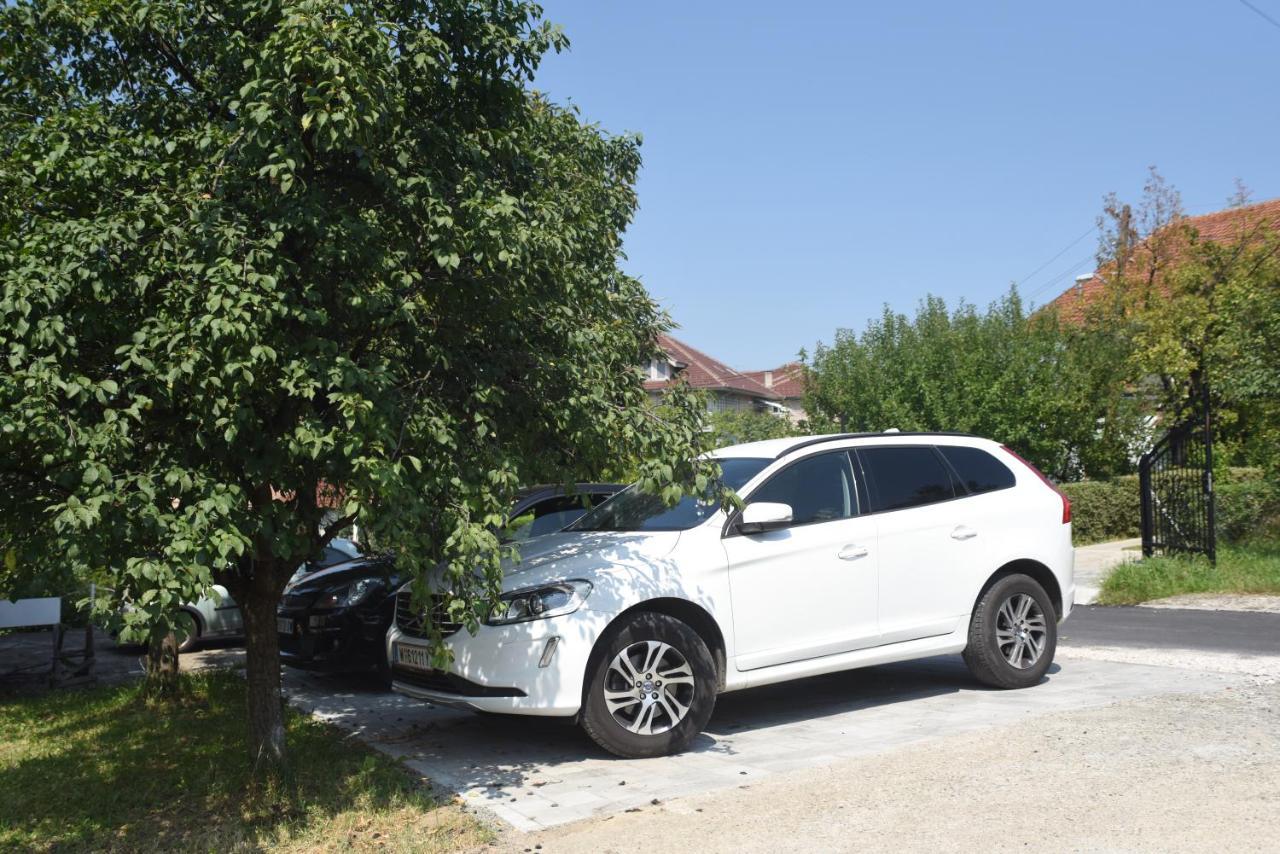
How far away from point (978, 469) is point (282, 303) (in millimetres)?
5375

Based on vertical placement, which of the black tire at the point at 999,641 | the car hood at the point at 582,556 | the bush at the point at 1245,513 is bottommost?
the black tire at the point at 999,641

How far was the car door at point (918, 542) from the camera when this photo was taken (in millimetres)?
7352

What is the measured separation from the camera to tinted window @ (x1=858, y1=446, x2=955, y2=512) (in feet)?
24.8

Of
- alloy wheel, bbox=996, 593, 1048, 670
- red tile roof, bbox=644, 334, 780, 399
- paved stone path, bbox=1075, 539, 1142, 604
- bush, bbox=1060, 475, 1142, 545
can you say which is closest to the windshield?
alloy wheel, bbox=996, 593, 1048, 670

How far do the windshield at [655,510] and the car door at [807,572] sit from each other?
0.24 m

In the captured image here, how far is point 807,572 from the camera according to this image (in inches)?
275

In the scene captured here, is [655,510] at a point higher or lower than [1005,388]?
lower

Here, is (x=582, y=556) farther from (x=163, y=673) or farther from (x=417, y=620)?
(x=163, y=673)

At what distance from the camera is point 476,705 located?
6.15 m

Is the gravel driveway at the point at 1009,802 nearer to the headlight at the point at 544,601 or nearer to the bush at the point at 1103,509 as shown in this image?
the headlight at the point at 544,601

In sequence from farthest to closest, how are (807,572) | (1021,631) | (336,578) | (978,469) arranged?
(336,578) → (978,469) → (1021,631) → (807,572)

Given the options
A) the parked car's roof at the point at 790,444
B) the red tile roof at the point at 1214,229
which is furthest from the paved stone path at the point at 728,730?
the red tile roof at the point at 1214,229

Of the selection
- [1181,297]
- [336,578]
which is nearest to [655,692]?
[336,578]

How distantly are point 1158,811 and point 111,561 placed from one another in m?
4.65
